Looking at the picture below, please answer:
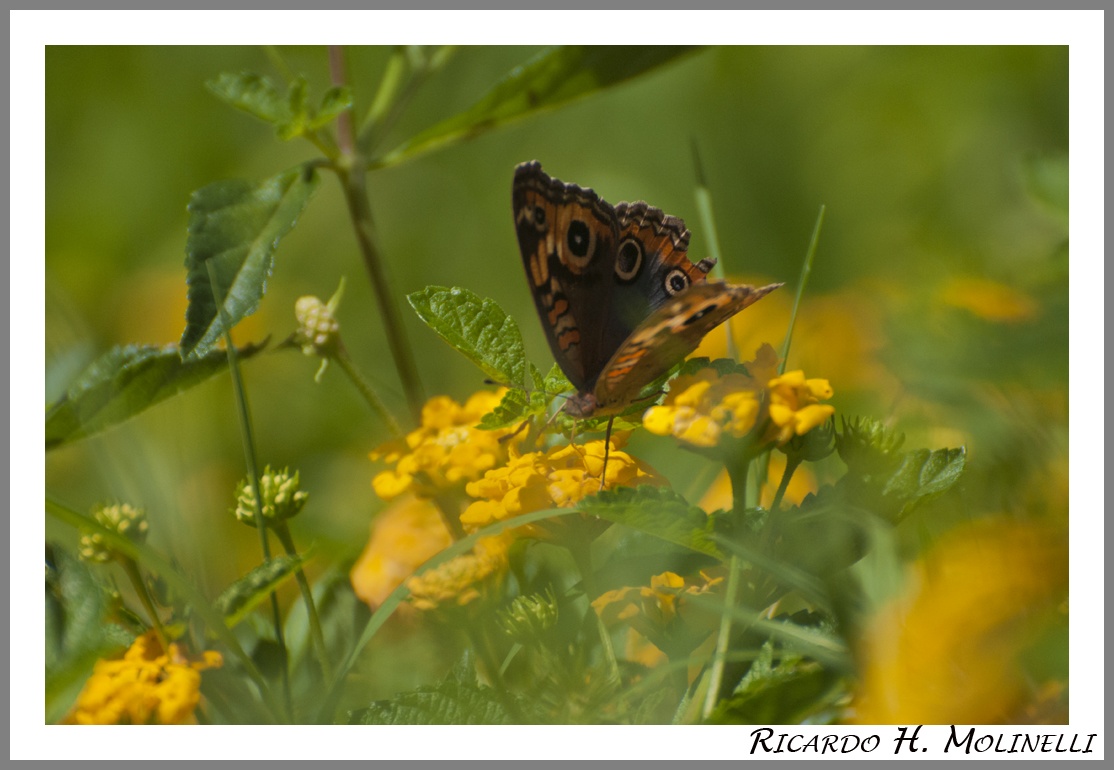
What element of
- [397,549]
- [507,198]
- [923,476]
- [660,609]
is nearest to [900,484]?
[923,476]

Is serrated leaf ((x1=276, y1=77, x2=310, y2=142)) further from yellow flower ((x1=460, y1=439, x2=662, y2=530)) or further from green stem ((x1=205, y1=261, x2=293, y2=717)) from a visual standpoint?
yellow flower ((x1=460, y1=439, x2=662, y2=530))

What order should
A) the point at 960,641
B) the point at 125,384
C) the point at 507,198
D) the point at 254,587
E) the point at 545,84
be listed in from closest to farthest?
the point at 960,641
the point at 254,587
the point at 125,384
the point at 545,84
the point at 507,198

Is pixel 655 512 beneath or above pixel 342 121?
beneath

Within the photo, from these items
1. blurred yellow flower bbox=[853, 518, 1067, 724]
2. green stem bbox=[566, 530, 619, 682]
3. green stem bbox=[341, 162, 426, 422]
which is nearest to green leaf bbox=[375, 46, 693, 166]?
green stem bbox=[341, 162, 426, 422]

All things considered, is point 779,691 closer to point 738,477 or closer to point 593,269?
point 738,477

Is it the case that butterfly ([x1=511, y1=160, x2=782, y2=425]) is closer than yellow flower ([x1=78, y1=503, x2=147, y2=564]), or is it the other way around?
yellow flower ([x1=78, y1=503, x2=147, y2=564])

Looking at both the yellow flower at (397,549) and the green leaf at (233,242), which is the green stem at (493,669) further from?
the green leaf at (233,242)

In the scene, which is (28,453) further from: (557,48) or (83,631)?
(557,48)
